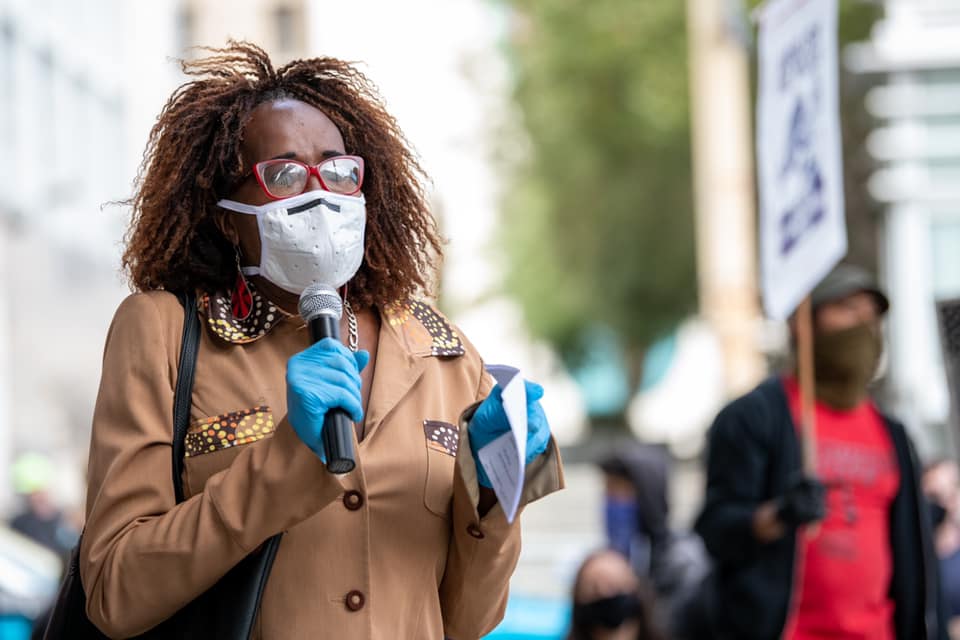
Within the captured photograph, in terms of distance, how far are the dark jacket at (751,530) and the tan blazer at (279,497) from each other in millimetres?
2400

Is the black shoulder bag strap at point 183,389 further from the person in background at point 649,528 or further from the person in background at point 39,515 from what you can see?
the person in background at point 39,515

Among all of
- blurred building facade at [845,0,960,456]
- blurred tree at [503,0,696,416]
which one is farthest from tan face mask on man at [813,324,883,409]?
blurred tree at [503,0,696,416]

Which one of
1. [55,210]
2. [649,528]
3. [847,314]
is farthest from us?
[55,210]

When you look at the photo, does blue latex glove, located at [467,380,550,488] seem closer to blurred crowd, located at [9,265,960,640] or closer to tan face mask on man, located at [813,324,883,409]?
blurred crowd, located at [9,265,960,640]

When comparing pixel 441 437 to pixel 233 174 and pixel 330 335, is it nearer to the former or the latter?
pixel 330 335

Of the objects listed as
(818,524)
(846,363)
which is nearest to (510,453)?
(818,524)

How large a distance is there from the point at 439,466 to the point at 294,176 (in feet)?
1.82

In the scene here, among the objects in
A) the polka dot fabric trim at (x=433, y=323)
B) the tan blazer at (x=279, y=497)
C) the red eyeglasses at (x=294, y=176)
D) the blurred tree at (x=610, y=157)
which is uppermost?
the blurred tree at (x=610, y=157)

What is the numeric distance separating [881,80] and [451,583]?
14.5 metres

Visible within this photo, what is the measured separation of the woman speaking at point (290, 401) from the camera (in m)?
2.58

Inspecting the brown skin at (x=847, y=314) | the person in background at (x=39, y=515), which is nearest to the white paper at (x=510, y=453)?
the brown skin at (x=847, y=314)

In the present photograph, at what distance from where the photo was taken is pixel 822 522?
5.22 m

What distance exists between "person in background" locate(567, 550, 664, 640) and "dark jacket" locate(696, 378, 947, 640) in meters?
0.51

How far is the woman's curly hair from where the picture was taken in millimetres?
2895
